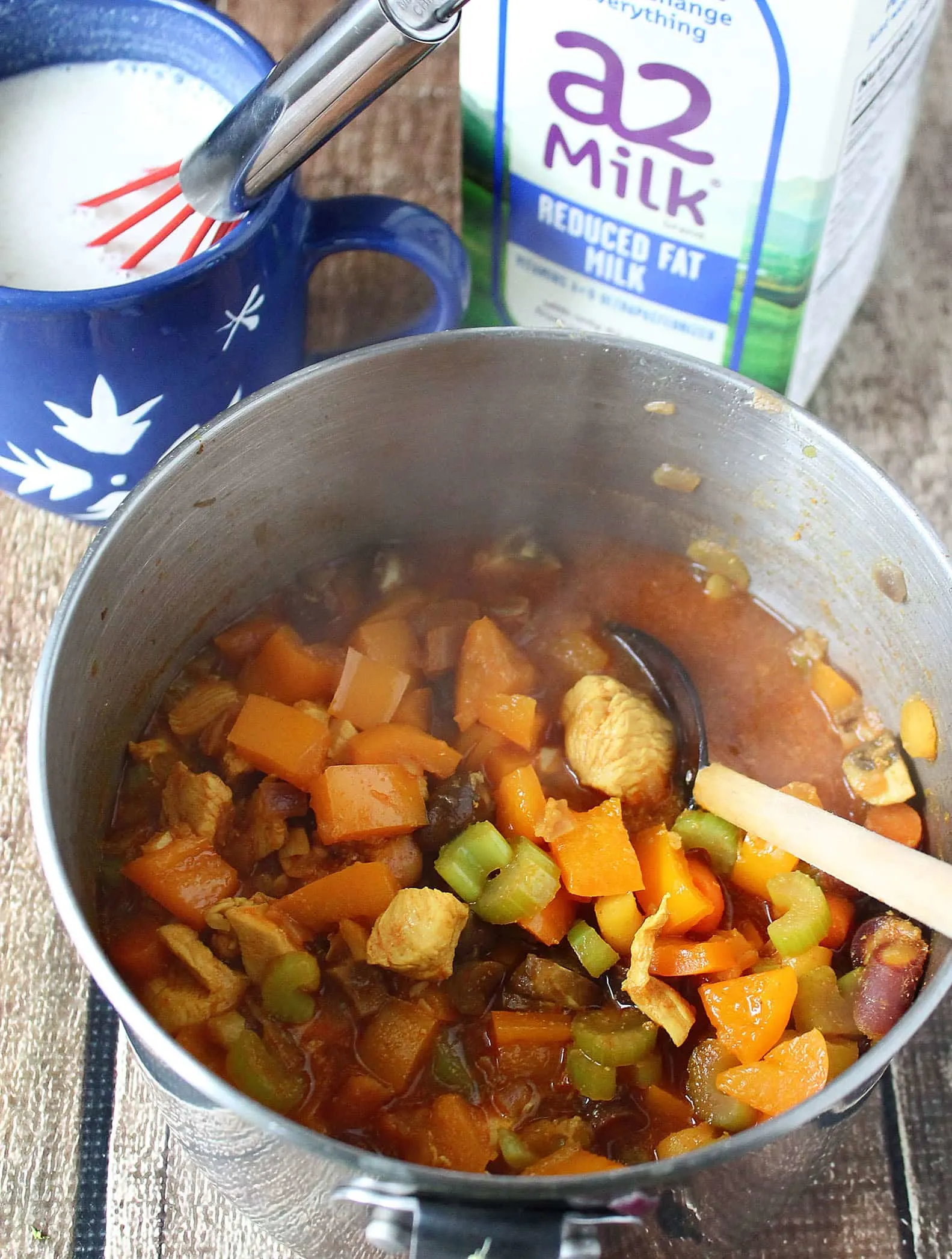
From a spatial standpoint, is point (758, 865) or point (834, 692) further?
point (834, 692)

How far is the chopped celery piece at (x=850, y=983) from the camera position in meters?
1.09

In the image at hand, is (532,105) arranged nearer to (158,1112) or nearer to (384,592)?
(384,592)

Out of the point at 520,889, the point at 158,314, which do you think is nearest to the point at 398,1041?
the point at 520,889

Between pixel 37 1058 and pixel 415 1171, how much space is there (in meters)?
0.55

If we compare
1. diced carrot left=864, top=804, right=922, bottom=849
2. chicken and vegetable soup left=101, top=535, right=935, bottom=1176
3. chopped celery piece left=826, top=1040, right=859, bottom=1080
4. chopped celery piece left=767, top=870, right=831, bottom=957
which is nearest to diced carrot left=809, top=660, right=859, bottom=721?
chicken and vegetable soup left=101, top=535, right=935, bottom=1176

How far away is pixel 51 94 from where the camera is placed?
1307 millimetres

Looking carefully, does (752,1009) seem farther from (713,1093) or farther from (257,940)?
(257,940)

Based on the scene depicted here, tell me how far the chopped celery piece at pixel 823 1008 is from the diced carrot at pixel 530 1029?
0.19 metres

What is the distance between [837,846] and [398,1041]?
393 mm

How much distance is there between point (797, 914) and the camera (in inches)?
44.0

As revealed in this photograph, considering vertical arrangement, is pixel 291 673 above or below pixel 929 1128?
above

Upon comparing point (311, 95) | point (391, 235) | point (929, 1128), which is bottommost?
point (929, 1128)

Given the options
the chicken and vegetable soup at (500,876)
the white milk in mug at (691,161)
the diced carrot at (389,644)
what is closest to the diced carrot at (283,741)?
the chicken and vegetable soup at (500,876)

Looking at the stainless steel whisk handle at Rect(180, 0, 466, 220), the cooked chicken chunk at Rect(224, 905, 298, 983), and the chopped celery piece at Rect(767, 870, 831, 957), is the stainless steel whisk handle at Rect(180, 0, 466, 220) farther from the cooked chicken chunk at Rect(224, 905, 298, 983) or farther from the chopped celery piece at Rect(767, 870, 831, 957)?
the chopped celery piece at Rect(767, 870, 831, 957)
